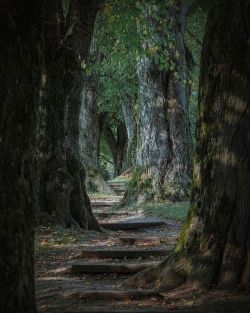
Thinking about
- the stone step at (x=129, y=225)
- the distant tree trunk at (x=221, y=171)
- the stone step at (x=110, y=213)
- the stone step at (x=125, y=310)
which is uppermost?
the distant tree trunk at (x=221, y=171)

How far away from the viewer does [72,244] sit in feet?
34.2

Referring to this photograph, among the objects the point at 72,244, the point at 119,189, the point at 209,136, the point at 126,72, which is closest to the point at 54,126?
the point at 72,244

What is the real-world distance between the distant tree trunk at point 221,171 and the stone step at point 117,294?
0.20 m

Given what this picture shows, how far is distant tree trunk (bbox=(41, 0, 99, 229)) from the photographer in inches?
458

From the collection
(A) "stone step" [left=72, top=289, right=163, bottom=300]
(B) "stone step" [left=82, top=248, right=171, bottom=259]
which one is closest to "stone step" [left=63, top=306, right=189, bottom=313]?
(A) "stone step" [left=72, top=289, right=163, bottom=300]

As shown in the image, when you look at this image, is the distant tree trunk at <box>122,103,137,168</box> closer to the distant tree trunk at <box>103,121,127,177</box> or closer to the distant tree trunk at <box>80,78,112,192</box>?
the distant tree trunk at <box>80,78,112,192</box>

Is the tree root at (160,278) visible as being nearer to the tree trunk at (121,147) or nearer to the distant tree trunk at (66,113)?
the distant tree trunk at (66,113)

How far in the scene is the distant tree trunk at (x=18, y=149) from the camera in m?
4.16

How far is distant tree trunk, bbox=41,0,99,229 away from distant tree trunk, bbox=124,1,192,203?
588 centimetres

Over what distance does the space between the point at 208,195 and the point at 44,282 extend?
2.47 m

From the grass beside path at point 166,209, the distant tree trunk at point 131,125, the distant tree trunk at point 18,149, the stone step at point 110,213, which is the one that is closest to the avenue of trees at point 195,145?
the distant tree trunk at point 18,149

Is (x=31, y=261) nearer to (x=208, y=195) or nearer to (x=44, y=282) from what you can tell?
(x=208, y=195)

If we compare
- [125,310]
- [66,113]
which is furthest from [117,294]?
[66,113]

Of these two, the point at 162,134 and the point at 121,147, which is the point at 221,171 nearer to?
the point at 162,134
